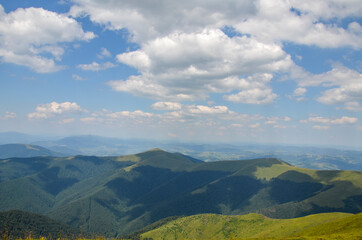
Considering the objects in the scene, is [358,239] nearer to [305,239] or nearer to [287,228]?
[305,239]

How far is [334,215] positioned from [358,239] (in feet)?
502

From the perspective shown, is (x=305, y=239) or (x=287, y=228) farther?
(x=287, y=228)

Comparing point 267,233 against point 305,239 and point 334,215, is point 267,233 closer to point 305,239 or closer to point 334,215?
point 334,215

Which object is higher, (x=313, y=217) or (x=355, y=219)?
(x=355, y=219)

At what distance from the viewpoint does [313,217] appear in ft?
604

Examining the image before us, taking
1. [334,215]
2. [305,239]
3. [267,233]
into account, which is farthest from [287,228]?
[305,239]

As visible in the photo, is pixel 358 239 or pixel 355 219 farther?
Answer: pixel 355 219

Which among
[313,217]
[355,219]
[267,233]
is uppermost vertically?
[355,219]

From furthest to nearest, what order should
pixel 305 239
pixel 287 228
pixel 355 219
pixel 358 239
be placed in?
1. pixel 287 228
2. pixel 355 219
3. pixel 305 239
4. pixel 358 239

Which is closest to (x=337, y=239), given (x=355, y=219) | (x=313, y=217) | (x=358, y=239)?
(x=358, y=239)

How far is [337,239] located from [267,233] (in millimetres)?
139457

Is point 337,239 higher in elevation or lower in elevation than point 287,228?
higher

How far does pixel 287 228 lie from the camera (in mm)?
177500

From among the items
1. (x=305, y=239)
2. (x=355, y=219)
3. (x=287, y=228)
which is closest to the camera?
(x=305, y=239)
